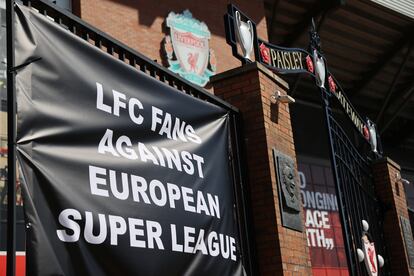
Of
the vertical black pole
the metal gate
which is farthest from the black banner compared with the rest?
the metal gate

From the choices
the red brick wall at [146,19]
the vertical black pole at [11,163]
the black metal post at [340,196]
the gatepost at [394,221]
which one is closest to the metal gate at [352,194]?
the black metal post at [340,196]

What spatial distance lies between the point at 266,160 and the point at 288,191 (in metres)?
0.35

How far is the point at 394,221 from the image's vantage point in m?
8.20

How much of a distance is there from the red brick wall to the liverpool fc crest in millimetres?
160

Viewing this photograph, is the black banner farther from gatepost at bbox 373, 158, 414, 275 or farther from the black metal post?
gatepost at bbox 373, 158, 414, 275

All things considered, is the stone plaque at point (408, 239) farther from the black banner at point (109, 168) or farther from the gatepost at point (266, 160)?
the black banner at point (109, 168)

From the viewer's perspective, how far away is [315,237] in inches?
623

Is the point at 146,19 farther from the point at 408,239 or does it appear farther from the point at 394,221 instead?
the point at 408,239

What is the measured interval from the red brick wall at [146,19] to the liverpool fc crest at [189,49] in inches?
6.3

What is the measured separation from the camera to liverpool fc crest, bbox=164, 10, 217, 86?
1188 cm

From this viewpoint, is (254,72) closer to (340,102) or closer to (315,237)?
(340,102)

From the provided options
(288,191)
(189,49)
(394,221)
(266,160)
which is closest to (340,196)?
(288,191)

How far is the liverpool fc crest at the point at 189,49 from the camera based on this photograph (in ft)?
39.0

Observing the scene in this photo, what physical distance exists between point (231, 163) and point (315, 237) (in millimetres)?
11637
